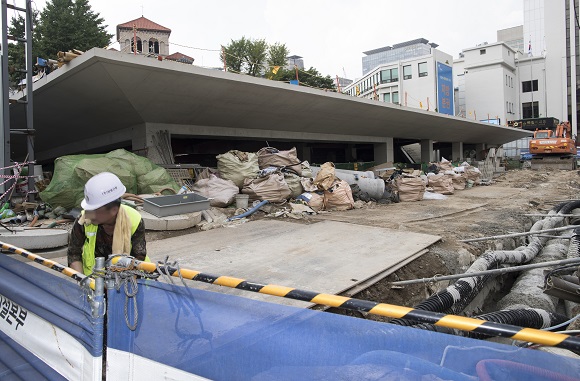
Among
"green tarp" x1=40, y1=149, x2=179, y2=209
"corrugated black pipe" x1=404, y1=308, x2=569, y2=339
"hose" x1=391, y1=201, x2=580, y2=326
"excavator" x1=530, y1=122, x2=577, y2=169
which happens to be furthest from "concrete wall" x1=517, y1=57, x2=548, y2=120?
"corrugated black pipe" x1=404, y1=308, x2=569, y2=339

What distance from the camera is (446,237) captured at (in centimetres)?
596

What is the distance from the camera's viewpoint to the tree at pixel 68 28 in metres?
26.6

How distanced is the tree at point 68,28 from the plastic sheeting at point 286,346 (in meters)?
30.1

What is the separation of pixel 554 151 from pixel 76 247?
28.1m

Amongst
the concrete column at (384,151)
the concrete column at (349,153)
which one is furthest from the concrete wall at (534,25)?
the concrete column at (349,153)

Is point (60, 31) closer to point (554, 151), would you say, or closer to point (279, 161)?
point (279, 161)

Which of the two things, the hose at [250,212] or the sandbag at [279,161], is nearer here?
the hose at [250,212]

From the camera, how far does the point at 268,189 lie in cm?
833

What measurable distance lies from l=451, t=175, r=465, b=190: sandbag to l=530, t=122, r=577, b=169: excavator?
13.5 m

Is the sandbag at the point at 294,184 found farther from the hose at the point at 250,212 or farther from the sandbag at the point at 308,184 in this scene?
the hose at the point at 250,212

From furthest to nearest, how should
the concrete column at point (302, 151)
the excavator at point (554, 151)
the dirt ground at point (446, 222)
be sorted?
the excavator at point (554, 151), the concrete column at point (302, 151), the dirt ground at point (446, 222)

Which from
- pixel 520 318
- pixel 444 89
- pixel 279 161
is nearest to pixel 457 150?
pixel 444 89

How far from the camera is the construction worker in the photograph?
90.2 inches

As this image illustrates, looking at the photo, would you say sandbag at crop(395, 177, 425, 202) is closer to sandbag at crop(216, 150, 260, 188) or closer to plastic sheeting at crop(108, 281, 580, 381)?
sandbag at crop(216, 150, 260, 188)
